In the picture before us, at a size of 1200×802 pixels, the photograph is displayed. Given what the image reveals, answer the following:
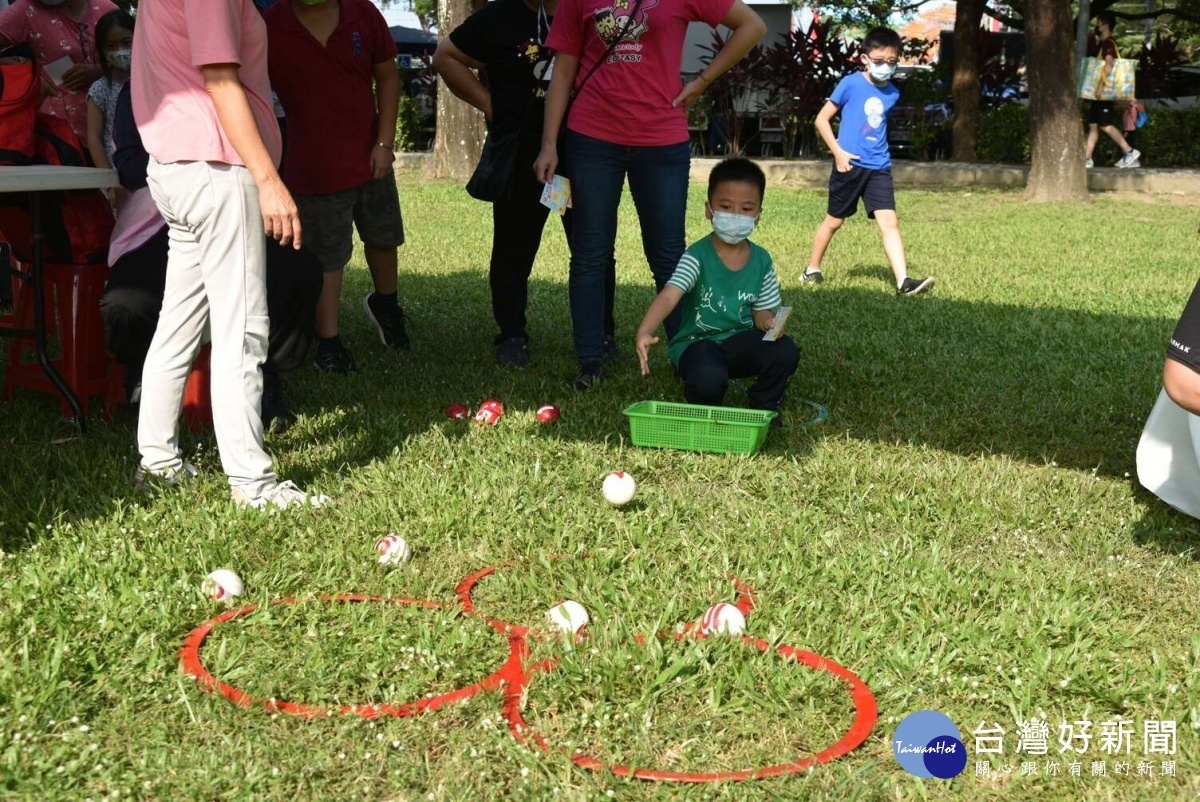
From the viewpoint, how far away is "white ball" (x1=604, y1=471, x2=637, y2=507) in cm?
A: 388

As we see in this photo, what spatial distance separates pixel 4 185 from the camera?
3.93 meters

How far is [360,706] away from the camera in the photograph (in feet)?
8.77

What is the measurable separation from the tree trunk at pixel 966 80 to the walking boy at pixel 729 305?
14236mm

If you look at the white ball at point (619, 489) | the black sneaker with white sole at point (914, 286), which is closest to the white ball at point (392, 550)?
A: the white ball at point (619, 489)

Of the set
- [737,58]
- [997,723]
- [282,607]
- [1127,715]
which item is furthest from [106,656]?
[737,58]

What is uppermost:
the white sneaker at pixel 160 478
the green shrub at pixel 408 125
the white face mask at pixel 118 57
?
the white face mask at pixel 118 57

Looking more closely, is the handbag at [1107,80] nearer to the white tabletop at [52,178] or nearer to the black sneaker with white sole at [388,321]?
the black sneaker with white sole at [388,321]

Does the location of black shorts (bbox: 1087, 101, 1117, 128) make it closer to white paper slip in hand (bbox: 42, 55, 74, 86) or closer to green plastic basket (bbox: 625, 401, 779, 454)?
green plastic basket (bbox: 625, 401, 779, 454)

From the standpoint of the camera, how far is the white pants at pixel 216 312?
3602mm

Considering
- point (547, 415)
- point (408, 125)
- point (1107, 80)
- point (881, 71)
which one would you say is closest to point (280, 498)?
point (547, 415)

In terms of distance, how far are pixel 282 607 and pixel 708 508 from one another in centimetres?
144

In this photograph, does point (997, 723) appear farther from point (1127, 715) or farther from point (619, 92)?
point (619, 92)

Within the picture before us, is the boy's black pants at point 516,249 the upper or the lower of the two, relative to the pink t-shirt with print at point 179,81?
lower

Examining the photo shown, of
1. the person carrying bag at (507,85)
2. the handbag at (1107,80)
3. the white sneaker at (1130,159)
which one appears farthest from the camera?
the white sneaker at (1130,159)
